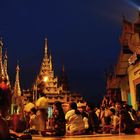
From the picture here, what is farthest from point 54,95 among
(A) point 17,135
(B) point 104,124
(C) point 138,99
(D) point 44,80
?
(A) point 17,135

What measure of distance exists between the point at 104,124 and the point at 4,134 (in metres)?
8.65

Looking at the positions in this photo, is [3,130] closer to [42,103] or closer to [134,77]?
[42,103]

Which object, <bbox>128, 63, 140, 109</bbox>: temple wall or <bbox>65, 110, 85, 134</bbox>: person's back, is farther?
<bbox>128, 63, 140, 109</bbox>: temple wall

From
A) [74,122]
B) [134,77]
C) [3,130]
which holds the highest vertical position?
[134,77]

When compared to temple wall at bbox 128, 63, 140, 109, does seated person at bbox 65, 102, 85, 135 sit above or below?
below

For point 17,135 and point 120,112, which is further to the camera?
point 120,112

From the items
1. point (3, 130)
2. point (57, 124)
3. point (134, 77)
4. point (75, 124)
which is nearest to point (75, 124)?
point (75, 124)

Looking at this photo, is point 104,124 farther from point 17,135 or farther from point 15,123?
point 17,135

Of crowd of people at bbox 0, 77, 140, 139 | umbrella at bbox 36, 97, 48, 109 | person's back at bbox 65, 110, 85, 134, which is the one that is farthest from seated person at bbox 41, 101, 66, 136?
umbrella at bbox 36, 97, 48, 109

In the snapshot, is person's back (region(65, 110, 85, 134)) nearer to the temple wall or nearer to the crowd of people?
the crowd of people

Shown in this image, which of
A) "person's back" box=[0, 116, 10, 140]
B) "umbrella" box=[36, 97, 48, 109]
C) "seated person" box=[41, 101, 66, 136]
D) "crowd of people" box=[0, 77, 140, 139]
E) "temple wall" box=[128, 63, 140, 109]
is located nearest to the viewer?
"person's back" box=[0, 116, 10, 140]

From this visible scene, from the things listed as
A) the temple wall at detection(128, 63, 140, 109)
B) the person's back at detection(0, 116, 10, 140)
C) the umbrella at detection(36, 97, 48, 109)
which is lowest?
the person's back at detection(0, 116, 10, 140)

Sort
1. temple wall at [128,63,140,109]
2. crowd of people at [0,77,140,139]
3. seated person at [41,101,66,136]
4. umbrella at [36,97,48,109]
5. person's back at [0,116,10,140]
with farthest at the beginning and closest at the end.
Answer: temple wall at [128,63,140,109] < umbrella at [36,97,48,109] < crowd of people at [0,77,140,139] < seated person at [41,101,66,136] < person's back at [0,116,10,140]

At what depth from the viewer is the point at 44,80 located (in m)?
72.6
